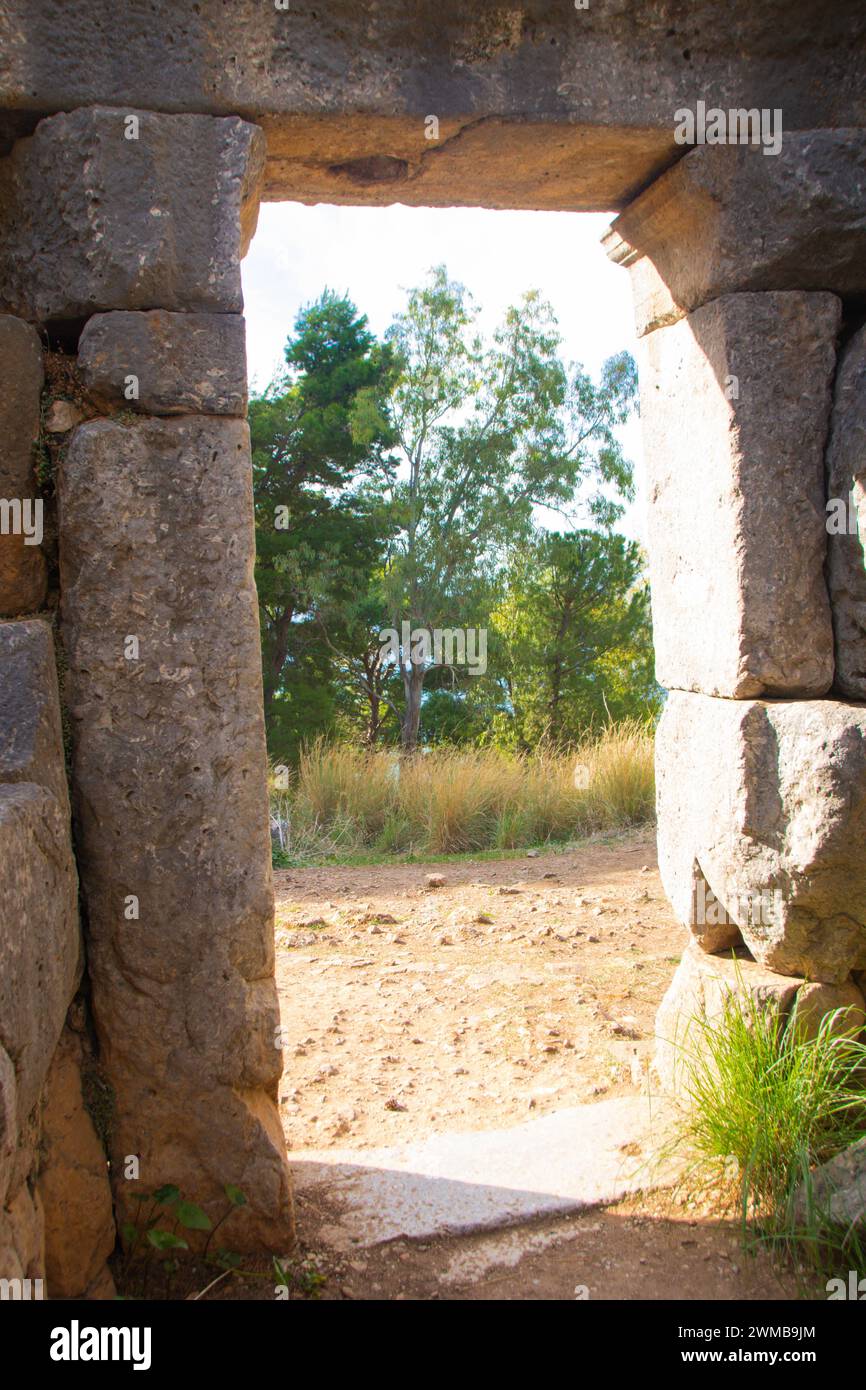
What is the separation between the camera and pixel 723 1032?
3.13 meters

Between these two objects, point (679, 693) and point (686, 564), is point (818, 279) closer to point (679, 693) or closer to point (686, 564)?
point (686, 564)

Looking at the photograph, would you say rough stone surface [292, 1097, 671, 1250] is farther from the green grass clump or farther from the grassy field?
the grassy field

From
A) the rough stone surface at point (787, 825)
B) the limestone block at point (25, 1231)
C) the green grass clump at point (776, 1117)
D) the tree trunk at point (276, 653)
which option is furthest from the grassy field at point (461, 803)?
the tree trunk at point (276, 653)

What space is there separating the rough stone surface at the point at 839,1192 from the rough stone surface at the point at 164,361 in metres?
2.33

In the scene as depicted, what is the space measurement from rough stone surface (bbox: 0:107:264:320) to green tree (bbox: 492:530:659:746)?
457 inches

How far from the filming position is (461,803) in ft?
27.6

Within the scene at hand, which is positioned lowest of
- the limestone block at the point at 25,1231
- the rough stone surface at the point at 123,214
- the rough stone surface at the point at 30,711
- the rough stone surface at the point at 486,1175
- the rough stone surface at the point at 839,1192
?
the rough stone surface at the point at 486,1175

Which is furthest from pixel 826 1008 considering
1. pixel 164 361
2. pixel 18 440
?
pixel 18 440

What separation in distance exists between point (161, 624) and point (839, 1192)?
83.0 inches

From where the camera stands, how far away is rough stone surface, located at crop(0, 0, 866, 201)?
8.58ft

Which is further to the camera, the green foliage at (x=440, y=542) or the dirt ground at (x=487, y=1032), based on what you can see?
the green foliage at (x=440, y=542)

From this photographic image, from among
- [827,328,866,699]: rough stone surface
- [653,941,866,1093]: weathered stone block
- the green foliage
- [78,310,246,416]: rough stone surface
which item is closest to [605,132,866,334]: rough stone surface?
[827,328,866,699]: rough stone surface

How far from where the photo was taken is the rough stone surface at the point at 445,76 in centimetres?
262

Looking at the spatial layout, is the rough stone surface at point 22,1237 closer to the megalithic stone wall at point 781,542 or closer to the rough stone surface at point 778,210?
the megalithic stone wall at point 781,542
